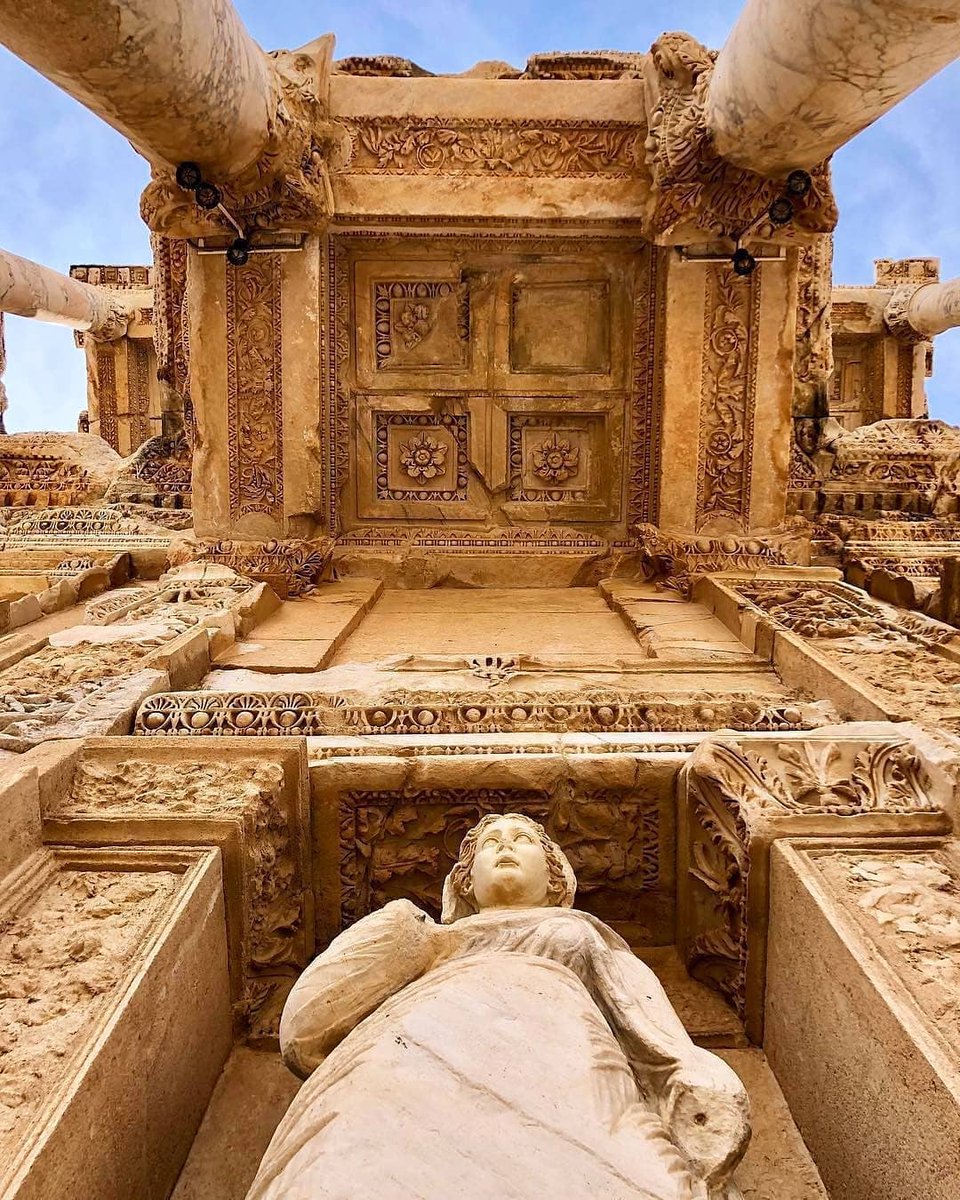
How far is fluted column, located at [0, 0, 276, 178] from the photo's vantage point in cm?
306

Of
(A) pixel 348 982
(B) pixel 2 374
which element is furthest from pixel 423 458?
(B) pixel 2 374

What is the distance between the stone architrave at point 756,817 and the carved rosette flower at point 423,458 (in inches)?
147

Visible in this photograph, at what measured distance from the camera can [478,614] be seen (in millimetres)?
4898

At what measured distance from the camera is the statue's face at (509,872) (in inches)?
76.4

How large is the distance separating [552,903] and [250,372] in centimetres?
433

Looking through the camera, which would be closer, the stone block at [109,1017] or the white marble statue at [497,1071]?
the white marble statue at [497,1071]

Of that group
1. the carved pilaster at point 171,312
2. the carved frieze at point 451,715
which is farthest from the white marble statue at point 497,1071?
the carved pilaster at point 171,312

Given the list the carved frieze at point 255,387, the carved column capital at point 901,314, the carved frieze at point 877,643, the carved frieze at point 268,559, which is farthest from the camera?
the carved column capital at point 901,314

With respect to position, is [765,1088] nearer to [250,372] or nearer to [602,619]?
[602,619]

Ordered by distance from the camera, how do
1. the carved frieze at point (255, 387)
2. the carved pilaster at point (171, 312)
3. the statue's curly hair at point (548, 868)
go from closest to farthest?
the statue's curly hair at point (548, 868) → the carved frieze at point (255, 387) → the carved pilaster at point (171, 312)

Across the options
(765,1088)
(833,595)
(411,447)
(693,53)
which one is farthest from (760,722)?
(693,53)

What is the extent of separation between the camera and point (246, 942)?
7.33 ft

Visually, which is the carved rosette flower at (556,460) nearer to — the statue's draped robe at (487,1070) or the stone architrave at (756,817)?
the stone architrave at (756,817)

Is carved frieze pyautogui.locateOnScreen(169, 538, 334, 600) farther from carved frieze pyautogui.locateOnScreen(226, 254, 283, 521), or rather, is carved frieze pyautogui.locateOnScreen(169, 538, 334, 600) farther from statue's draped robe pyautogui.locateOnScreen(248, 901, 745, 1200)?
statue's draped robe pyautogui.locateOnScreen(248, 901, 745, 1200)
